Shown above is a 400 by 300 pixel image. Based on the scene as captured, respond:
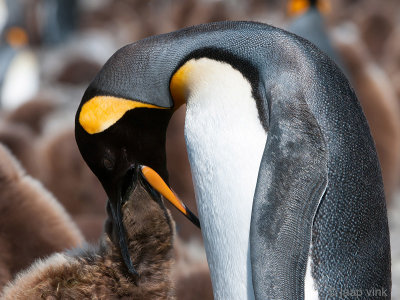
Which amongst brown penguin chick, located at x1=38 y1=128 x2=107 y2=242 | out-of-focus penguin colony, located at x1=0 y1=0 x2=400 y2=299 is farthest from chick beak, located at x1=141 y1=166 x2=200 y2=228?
brown penguin chick, located at x1=38 y1=128 x2=107 y2=242

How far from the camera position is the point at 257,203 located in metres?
1.25

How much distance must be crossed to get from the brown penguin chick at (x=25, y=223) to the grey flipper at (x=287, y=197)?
2.07ft

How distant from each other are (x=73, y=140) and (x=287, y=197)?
175 cm

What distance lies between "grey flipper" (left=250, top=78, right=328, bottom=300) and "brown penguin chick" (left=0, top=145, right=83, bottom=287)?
631mm

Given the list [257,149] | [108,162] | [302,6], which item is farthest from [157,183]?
[302,6]

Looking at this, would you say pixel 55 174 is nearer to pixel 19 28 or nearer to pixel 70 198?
pixel 70 198

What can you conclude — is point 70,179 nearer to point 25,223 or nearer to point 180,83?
point 25,223

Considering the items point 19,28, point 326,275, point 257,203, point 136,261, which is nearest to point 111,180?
point 136,261

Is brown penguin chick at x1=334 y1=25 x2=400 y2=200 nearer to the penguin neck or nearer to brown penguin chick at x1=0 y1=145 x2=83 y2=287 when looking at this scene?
brown penguin chick at x1=0 y1=145 x2=83 y2=287

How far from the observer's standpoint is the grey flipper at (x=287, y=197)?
1230mm

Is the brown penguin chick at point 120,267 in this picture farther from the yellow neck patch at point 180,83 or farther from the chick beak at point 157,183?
the yellow neck patch at point 180,83

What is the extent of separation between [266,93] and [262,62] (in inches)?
2.4

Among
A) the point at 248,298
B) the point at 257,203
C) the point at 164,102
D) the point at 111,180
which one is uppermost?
the point at 164,102

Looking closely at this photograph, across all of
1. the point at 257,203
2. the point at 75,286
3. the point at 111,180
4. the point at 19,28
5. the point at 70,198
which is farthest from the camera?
the point at 19,28
